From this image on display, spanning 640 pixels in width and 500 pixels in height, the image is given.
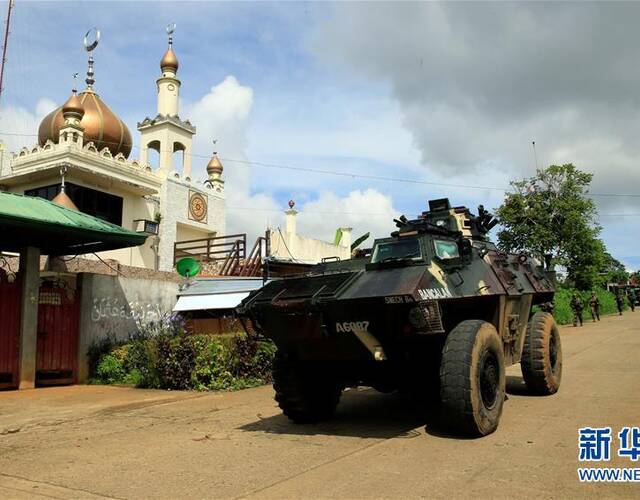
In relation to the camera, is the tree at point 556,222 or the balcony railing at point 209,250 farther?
the tree at point 556,222

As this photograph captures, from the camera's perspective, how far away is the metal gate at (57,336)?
38.6 ft

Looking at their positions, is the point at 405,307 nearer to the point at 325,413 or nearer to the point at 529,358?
the point at 325,413

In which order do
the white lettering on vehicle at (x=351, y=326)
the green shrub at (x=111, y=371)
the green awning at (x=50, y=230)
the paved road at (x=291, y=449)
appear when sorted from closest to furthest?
the paved road at (x=291, y=449), the white lettering on vehicle at (x=351, y=326), the green awning at (x=50, y=230), the green shrub at (x=111, y=371)

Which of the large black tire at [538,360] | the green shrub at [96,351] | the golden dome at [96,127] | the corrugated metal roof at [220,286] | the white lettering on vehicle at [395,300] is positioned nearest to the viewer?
the white lettering on vehicle at [395,300]

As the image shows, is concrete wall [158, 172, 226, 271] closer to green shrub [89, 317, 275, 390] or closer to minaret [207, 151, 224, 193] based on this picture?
minaret [207, 151, 224, 193]

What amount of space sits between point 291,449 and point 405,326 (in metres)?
1.65

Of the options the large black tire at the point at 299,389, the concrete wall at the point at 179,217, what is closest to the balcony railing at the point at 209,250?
the concrete wall at the point at 179,217

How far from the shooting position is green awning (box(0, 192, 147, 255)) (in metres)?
10.5

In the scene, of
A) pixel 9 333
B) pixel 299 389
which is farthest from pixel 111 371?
pixel 299 389

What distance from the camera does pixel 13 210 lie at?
10.6m

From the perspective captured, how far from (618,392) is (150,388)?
25.7ft

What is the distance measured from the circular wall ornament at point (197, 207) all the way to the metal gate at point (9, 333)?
1516 centimetres

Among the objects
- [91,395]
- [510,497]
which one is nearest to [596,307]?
[91,395]

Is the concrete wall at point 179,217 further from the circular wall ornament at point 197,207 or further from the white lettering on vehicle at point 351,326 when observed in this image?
the white lettering on vehicle at point 351,326
